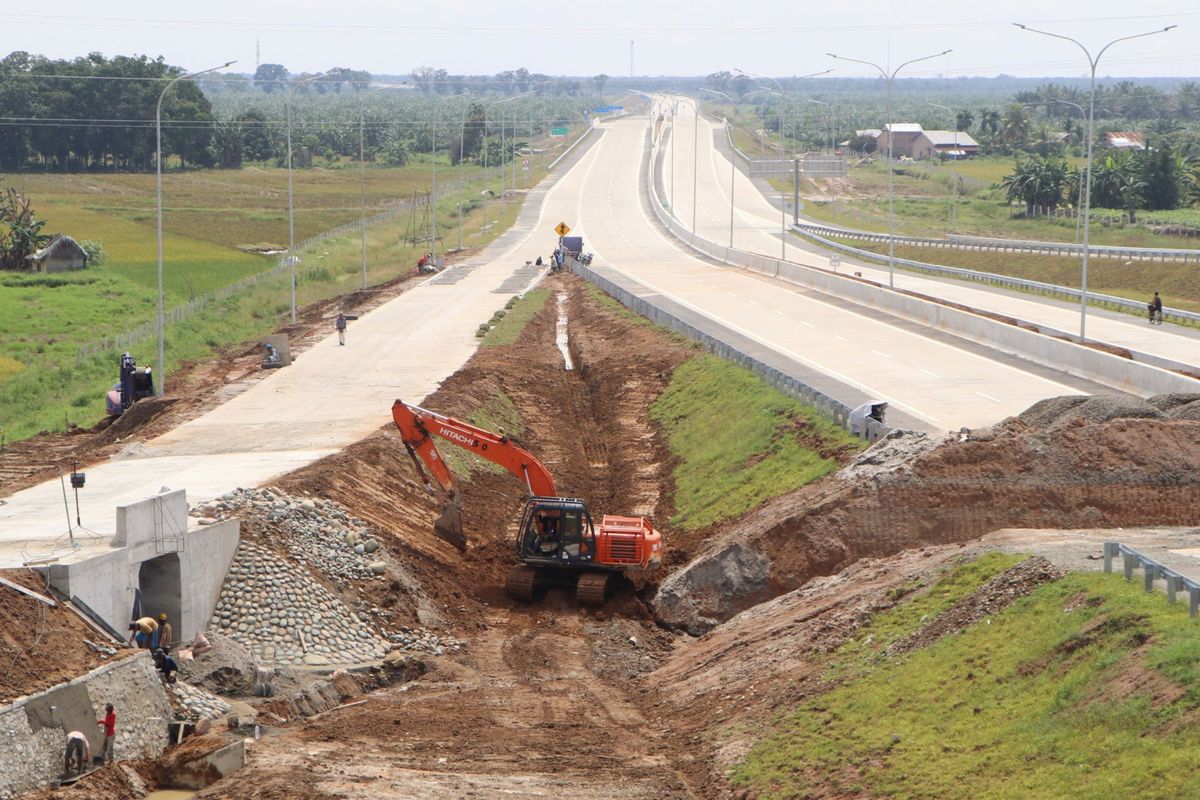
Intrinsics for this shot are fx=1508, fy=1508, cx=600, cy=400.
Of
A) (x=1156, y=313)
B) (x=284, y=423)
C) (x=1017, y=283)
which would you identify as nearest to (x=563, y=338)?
(x=1156, y=313)

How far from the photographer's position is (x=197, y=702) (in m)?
23.8

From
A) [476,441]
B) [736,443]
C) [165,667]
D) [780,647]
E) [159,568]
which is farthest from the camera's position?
[736,443]

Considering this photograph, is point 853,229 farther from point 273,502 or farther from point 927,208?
point 273,502

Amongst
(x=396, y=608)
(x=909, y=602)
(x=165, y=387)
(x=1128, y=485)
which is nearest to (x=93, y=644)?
(x=396, y=608)

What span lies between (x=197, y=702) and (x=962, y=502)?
15.1m

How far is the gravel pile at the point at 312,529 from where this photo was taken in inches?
1166

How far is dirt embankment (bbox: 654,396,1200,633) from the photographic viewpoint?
97.4ft

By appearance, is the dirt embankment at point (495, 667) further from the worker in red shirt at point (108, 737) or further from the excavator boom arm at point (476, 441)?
the excavator boom arm at point (476, 441)

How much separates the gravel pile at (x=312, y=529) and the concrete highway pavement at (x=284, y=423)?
5.45 ft

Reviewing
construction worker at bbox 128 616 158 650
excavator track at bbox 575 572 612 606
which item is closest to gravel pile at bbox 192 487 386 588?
excavator track at bbox 575 572 612 606

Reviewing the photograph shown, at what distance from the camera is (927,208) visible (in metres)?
151

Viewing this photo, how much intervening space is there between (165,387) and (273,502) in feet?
81.1

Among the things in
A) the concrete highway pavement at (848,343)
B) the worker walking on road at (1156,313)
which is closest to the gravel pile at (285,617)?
the concrete highway pavement at (848,343)

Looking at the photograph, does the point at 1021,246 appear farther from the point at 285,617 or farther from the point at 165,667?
the point at 165,667
